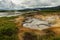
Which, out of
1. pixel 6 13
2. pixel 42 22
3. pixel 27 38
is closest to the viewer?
pixel 27 38

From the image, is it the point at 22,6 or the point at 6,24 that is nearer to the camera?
the point at 6,24

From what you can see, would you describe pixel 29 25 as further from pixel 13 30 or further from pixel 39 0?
pixel 39 0

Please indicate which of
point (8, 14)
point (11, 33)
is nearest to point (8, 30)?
point (11, 33)

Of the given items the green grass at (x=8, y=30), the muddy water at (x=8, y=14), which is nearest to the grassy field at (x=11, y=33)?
the green grass at (x=8, y=30)

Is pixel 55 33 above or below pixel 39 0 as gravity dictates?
below

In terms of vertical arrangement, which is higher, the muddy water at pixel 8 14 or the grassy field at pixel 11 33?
the muddy water at pixel 8 14

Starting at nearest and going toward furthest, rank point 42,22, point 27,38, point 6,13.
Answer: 1. point 27,38
2. point 42,22
3. point 6,13

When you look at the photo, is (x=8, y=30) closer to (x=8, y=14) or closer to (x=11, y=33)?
(x=11, y=33)

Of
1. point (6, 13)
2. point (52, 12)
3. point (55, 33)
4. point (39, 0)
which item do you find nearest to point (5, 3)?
point (6, 13)

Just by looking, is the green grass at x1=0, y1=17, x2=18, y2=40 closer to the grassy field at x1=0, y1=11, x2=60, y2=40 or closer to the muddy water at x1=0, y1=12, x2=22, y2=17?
the grassy field at x1=0, y1=11, x2=60, y2=40

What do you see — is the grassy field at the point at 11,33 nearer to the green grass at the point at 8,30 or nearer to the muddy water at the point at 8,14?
the green grass at the point at 8,30

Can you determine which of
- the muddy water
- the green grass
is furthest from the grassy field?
the muddy water
